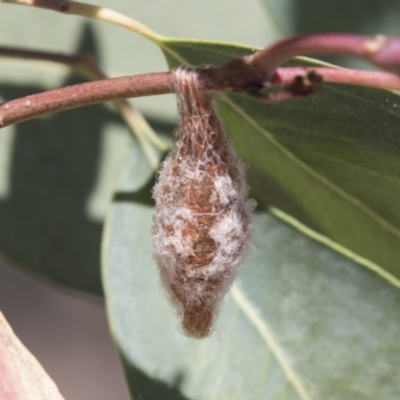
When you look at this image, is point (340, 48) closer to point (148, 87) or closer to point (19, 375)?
point (148, 87)

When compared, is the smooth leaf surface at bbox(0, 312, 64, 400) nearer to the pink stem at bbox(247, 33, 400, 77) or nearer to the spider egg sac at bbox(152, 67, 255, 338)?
the spider egg sac at bbox(152, 67, 255, 338)

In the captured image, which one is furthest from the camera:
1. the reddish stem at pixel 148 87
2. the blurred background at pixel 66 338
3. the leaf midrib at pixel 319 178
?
the blurred background at pixel 66 338

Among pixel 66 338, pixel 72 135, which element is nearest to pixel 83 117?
pixel 72 135

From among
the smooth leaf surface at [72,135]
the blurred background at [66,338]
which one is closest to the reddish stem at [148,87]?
the smooth leaf surface at [72,135]

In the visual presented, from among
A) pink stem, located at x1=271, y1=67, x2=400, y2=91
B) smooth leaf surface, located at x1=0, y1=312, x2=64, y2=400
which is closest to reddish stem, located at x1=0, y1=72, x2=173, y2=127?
pink stem, located at x1=271, y1=67, x2=400, y2=91

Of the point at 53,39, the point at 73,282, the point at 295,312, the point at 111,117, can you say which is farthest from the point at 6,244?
the point at 295,312

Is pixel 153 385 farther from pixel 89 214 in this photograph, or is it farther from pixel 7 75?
pixel 7 75

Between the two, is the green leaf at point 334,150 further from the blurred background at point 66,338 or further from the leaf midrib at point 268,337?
the blurred background at point 66,338

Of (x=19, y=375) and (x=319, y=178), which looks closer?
(x=19, y=375)
